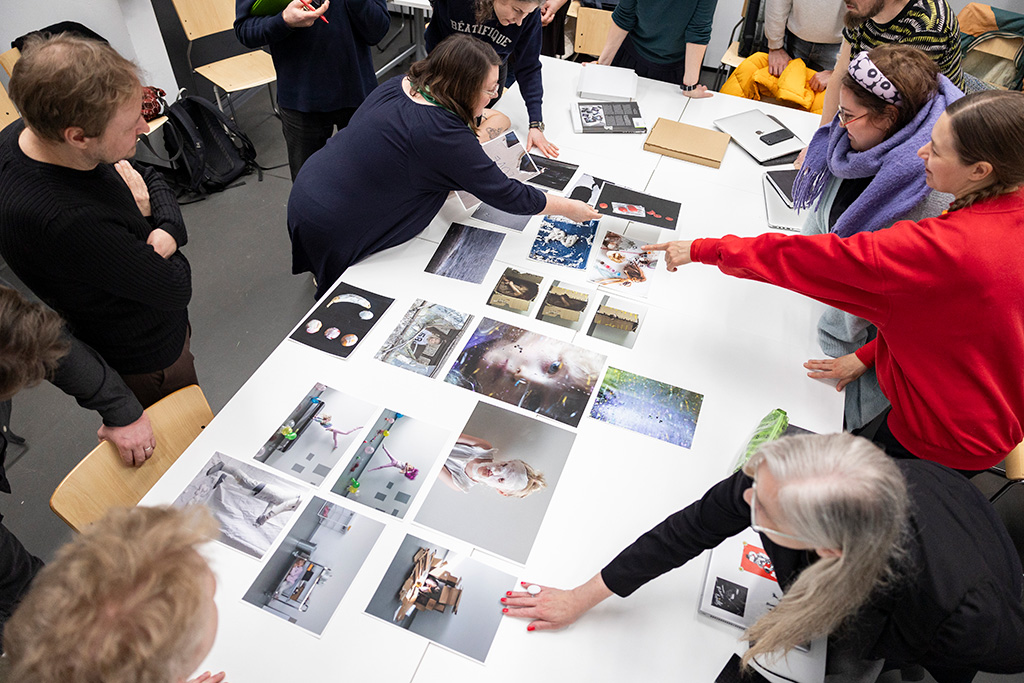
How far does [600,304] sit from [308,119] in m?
1.67

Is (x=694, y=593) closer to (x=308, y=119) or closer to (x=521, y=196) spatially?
(x=521, y=196)

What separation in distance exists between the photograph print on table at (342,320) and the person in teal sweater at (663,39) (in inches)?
78.6

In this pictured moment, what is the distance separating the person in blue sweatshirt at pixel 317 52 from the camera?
2389 millimetres

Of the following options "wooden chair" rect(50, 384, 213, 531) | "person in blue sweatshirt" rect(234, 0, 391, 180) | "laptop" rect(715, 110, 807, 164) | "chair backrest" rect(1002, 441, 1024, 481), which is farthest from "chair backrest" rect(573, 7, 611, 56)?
"wooden chair" rect(50, 384, 213, 531)

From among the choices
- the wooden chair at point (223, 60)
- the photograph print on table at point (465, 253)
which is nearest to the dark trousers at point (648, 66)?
the photograph print on table at point (465, 253)

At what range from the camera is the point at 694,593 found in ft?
4.38

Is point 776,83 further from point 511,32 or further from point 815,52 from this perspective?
point 511,32

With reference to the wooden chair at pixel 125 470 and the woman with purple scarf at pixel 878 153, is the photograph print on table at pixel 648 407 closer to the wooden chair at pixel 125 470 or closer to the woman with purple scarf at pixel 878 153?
the woman with purple scarf at pixel 878 153

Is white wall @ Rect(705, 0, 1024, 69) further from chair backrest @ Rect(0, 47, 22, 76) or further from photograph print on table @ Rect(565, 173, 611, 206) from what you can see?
chair backrest @ Rect(0, 47, 22, 76)

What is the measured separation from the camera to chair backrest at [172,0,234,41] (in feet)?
12.0

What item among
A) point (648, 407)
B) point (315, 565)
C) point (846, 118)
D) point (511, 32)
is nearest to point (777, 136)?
point (846, 118)

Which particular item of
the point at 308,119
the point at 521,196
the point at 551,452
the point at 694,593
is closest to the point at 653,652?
the point at 694,593

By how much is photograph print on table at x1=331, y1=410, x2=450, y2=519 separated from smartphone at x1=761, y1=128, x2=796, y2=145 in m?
2.05

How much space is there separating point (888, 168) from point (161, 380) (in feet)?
7.01
